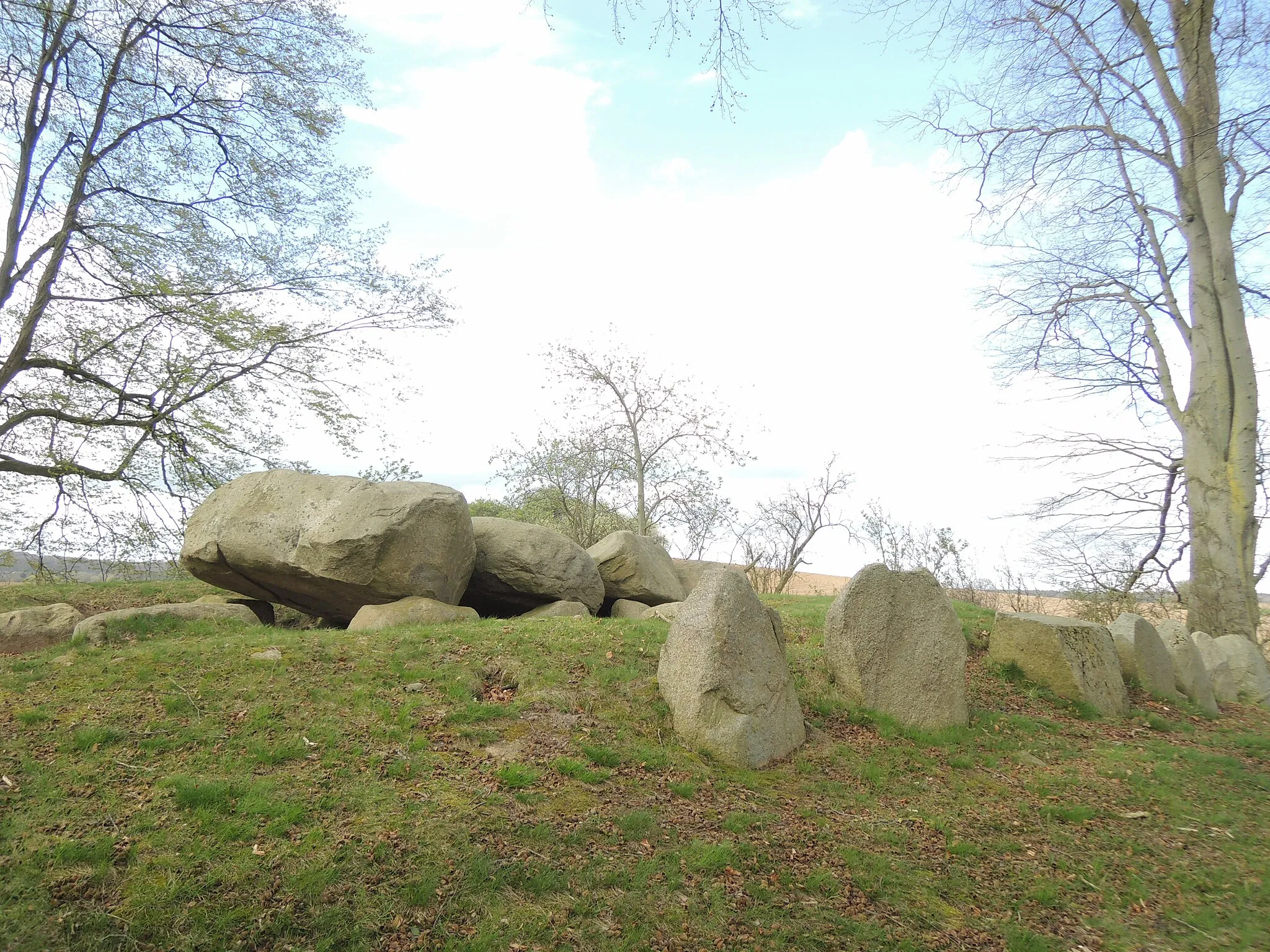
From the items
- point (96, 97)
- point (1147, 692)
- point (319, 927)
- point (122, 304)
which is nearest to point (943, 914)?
point (319, 927)

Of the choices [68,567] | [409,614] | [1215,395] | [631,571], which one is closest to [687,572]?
[631,571]

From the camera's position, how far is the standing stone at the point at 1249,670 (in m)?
13.8

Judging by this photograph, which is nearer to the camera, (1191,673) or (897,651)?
(897,651)

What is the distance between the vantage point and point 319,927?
16.4 ft

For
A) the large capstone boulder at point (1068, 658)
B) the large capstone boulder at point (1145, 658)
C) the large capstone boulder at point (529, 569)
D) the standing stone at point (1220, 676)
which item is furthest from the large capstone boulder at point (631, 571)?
the standing stone at point (1220, 676)

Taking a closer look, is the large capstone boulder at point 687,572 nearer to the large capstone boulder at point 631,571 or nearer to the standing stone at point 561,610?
the large capstone boulder at point 631,571

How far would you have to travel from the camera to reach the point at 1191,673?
1296 centimetres

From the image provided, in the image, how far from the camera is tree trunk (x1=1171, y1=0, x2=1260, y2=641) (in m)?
15.1

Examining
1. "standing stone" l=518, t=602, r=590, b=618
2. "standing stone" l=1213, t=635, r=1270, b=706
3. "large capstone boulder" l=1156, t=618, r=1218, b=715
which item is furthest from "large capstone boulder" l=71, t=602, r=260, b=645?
"standing stone" l=1213, t=635, r=1270, b=706

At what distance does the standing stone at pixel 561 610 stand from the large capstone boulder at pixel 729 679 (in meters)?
4.11

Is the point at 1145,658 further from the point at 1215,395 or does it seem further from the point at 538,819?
the point at 538,819

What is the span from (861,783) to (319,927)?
537cm

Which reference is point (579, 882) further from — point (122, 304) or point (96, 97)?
point (96, 97)

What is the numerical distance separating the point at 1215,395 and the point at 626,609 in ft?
41.1
